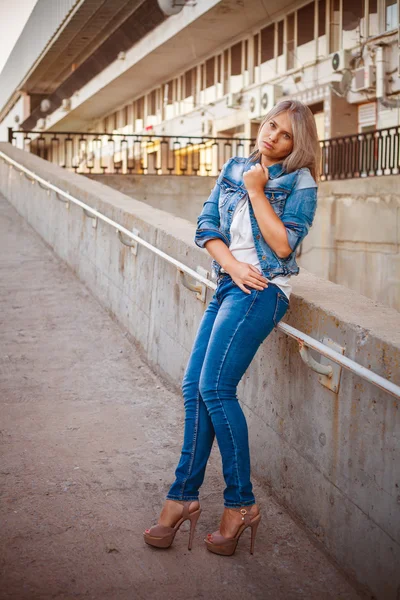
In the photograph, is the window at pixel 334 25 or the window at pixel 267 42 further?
the window at pixel 267 42

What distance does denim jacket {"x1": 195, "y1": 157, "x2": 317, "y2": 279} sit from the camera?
10.5ft

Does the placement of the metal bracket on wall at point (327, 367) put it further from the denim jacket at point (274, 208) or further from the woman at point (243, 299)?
the denim jacket at point (274, 208)

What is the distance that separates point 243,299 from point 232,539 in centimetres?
100

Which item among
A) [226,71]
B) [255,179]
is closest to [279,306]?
[255,179]

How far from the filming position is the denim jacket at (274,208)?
3.20m

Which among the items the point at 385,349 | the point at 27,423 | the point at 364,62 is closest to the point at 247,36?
the point at 364,62

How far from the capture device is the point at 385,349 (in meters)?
2.92

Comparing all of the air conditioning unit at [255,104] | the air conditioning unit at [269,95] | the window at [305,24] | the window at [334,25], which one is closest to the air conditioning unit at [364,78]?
the window at [334,25]

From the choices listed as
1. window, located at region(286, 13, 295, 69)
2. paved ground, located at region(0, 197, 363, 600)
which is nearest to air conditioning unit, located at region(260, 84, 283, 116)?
window, located at region(286, 13, 295, 69)

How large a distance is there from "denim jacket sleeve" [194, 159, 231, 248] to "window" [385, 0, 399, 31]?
51.3ft

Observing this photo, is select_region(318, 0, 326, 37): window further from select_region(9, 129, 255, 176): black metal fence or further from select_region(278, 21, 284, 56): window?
select_region(9, 129, 255, 176): black metal fence

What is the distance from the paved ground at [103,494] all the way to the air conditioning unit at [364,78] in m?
13.4

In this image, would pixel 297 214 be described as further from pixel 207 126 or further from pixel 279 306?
pixel 207 126

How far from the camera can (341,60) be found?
19.1m
